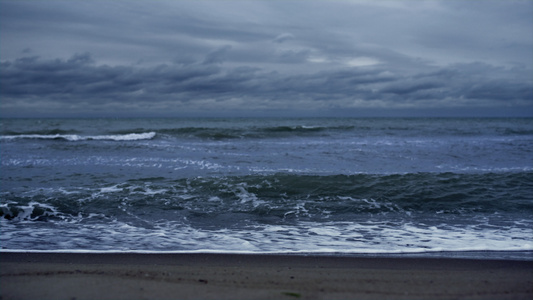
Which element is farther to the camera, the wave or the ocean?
the wave

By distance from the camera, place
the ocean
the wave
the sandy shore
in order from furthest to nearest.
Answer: the wave → the ocean → the sandy shore

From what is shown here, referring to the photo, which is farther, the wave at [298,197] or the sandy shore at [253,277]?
the wave at [298,197]

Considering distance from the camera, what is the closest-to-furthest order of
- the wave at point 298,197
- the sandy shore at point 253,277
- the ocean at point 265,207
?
1. the sandy shore at point 253,277
2. the ocean at point 265,207
3. the wave at point 298,197

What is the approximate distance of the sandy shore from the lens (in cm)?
385

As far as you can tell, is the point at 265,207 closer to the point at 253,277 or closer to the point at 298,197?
the point at 298,197

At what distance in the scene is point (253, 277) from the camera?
4.40 m

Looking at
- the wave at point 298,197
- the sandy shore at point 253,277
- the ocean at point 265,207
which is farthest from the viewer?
the wave at point 298,197

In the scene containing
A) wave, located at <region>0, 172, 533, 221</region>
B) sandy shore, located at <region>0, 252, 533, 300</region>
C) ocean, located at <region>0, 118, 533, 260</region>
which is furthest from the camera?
wave, located at <region>0, 172, 533, 221</region>

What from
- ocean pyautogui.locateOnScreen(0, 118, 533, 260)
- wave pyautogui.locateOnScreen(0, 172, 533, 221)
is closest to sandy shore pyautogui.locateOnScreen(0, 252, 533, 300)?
ocean pyautogui.locateOnScreen(0, 118, 533, 260)

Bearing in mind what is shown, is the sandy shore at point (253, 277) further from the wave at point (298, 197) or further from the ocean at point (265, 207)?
the wave at point (298, 197)

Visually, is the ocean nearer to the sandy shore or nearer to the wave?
the wave

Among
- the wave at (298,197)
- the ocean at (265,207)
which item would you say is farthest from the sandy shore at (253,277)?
the wave at (298,197)

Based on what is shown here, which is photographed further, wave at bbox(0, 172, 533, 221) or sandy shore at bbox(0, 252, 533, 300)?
wave at bbox(0, 172, 533, 221)

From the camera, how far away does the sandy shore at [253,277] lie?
12.6ft
